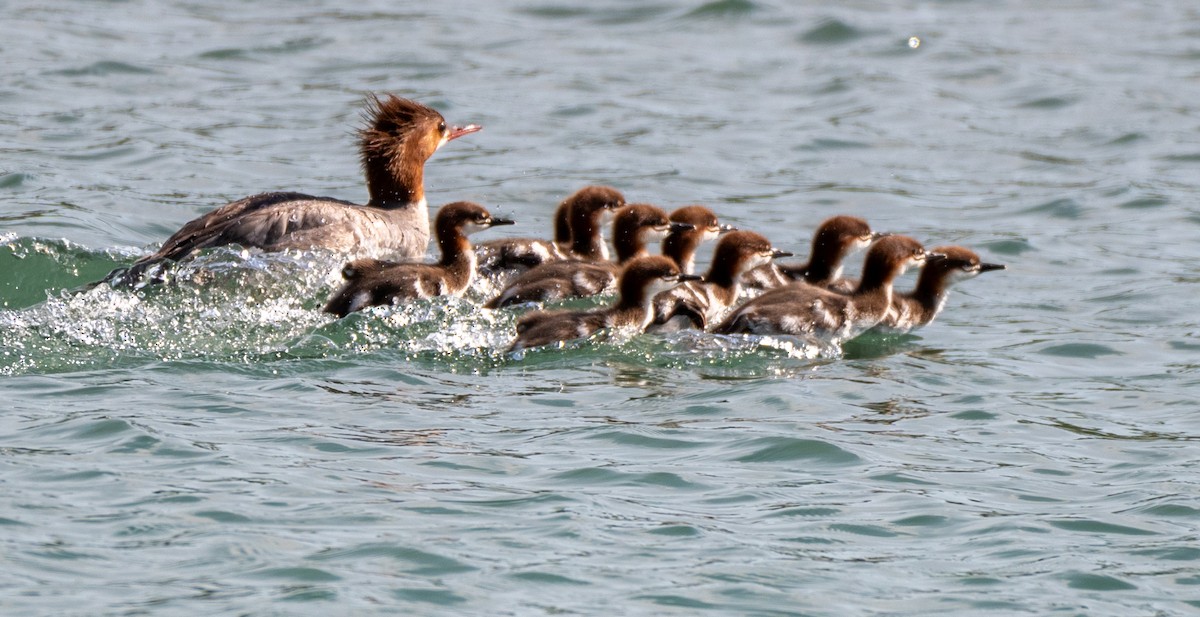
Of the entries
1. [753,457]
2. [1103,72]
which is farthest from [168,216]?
[1103,72]

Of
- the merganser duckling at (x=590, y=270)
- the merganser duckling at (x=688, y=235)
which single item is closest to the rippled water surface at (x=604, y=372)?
the merganser duckling at (x=590, y=270)

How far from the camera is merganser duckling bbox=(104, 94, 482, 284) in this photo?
402 inches

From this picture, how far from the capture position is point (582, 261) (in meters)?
10.4

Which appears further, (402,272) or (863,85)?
(863,85)

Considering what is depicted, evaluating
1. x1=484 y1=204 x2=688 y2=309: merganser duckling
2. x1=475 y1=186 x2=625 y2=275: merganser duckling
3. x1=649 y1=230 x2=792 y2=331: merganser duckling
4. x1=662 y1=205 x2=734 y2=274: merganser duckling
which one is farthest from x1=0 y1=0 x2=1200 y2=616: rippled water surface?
x1=662 y1=205 x2=734 y2=274: merganser duckling

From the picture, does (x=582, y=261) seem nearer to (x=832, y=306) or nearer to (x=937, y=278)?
(x=832, y=306)

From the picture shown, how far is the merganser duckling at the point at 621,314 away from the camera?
905 cm

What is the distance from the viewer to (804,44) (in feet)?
59.4

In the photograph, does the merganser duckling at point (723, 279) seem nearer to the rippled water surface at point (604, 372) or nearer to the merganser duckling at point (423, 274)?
the rippled water surface at point (604, 372)

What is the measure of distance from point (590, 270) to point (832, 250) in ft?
4.71

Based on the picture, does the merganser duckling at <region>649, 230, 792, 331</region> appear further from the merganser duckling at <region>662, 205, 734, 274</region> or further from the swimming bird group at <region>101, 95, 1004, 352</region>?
the merganser duckling at <region>662, 205, 734, 274</region>

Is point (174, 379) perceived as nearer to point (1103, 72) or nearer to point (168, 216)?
point (168, 216)

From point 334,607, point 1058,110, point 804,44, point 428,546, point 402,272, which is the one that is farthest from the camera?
point 804,44

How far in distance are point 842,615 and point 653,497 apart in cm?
123
